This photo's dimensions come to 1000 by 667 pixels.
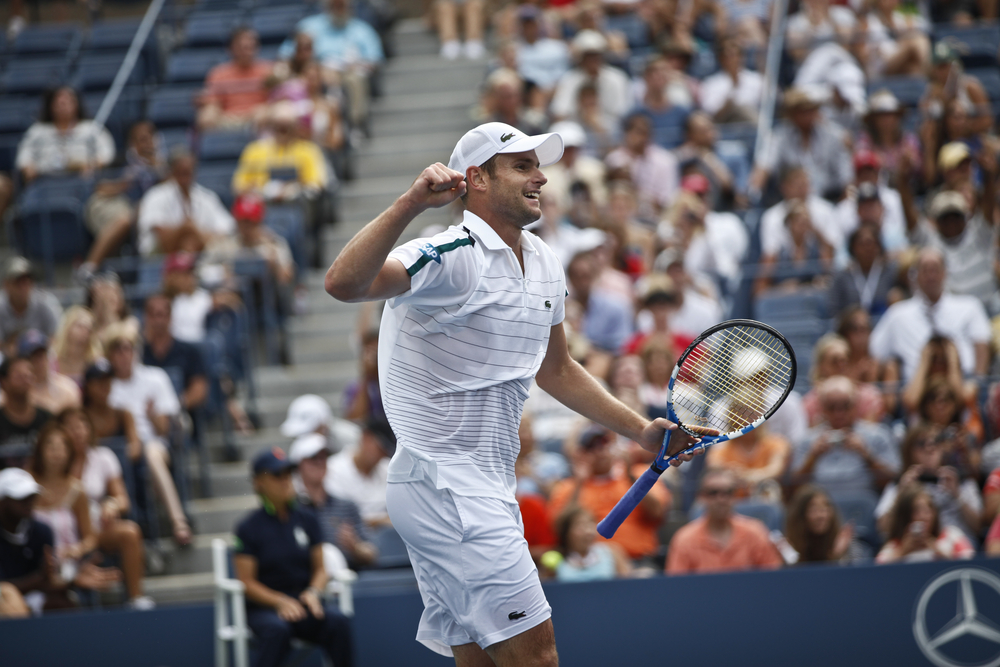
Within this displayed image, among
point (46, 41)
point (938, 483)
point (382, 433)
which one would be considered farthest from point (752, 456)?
point (46, 41)

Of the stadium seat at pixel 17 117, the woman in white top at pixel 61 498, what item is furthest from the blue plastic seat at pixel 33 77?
the woman in white top at pixel 61 498

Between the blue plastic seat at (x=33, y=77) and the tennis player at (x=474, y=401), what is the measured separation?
10620mm

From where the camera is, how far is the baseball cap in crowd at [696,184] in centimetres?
1079

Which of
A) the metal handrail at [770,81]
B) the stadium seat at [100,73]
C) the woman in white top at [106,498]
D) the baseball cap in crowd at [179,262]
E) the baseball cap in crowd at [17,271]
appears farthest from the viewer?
the stadium seat at [100,73]

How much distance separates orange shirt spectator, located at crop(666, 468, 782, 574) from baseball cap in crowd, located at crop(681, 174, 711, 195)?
378 centimetres

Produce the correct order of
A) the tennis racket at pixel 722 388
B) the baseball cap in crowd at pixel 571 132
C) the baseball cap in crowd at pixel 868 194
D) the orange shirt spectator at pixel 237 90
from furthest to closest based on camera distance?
the orange shirt spectator at pixel 237 90
the baseball cap in crowd at pixel 571 132
the baseball cap in crowd at pixel 868 194
the tennis racket at pixel 722 388

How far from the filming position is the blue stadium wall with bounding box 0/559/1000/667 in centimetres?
705

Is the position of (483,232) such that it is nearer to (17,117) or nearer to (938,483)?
(938,483)

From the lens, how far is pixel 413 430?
4.12 m

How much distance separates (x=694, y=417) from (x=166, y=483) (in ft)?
16.6

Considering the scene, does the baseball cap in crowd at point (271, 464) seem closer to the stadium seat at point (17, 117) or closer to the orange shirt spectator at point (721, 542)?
the orange shirt spectator at point (721, 542)

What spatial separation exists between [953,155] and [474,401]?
7.00 meters

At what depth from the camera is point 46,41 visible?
1466 centimetres

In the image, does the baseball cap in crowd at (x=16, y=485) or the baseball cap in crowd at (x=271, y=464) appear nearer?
the baseball cap in crowd at (x=271, y=464)
